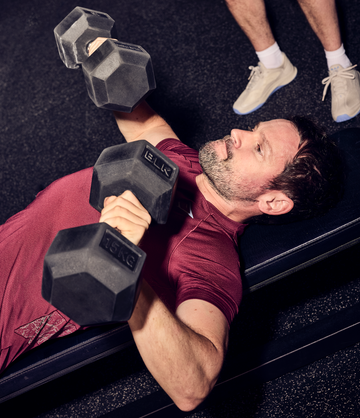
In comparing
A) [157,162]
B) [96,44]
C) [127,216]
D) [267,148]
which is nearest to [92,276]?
[127,216]

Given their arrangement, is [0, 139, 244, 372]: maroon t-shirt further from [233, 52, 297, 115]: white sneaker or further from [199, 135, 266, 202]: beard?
[233, 52, 297, 115]: white sneaker

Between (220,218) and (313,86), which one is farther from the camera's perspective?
(313,86)

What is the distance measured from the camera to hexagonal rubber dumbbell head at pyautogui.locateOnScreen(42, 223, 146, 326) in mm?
750

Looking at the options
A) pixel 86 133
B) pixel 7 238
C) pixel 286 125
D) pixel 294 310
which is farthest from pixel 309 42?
pixel 7 238

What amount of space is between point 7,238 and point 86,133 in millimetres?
997

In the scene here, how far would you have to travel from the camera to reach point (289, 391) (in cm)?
147

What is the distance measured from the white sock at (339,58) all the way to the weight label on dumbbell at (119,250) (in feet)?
5.15

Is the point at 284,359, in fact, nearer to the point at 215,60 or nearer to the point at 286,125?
the point at 286,125

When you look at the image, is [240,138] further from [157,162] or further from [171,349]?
[171,349]

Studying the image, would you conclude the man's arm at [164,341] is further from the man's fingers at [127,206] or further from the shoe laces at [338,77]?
the shoe laces at [338,77]

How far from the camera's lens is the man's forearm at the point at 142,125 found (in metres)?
1.38

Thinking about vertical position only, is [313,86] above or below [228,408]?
above

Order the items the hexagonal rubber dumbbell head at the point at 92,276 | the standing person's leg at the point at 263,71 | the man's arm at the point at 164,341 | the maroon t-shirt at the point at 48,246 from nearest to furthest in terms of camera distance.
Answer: the hexagonal rubber dumbbell head at the point at 92,276 < the man's arm at the point at 164,341 < the maroon t-shirt at the point at 48,246 < the standing person's leg at the point at 263,71

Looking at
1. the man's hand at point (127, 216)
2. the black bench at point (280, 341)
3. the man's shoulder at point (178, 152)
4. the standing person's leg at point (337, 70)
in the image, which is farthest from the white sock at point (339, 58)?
the man's hand at point (127, 216)
